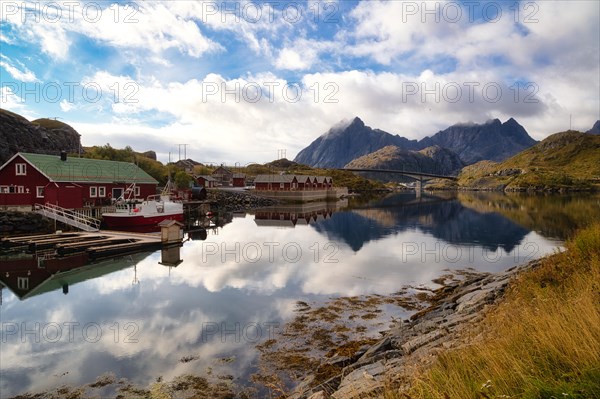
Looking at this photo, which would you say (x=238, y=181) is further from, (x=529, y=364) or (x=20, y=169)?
(x=529, y=364)

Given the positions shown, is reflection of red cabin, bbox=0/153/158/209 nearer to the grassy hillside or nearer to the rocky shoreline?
the rocky shoreline

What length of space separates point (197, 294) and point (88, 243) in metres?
19.6

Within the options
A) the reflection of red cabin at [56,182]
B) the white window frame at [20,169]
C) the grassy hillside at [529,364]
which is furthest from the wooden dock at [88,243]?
the grassy hillside at [529,364]

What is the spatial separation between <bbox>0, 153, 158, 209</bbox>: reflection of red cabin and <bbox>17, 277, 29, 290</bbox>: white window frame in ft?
72.7

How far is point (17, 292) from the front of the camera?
23.8 m

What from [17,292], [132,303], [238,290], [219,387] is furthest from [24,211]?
[219,387]

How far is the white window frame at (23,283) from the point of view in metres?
24.7

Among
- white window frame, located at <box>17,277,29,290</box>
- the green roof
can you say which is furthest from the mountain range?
white window frame, located at <box>17,277,29,290</box>

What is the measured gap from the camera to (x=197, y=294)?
23.4 m

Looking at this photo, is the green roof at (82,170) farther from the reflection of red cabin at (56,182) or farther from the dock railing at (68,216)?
the dock railing at (68,216)

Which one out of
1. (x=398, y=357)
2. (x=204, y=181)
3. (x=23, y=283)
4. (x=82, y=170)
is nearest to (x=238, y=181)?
(x=204, y=181)

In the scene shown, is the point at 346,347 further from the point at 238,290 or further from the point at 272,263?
the point at 272,263

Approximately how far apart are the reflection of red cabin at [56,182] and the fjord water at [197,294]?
53.1 ft

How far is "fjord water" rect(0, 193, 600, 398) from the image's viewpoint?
14148 mm
